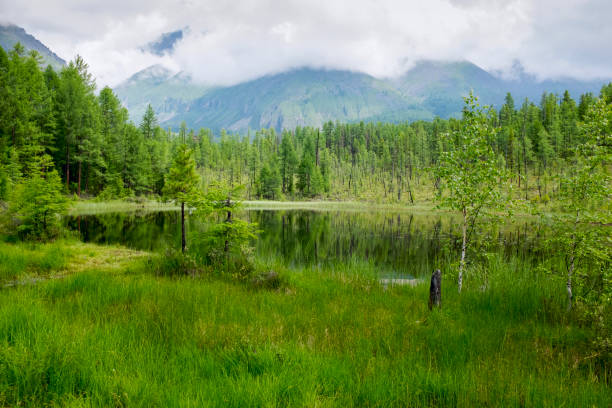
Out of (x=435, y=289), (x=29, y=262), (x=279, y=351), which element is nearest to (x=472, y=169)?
(x=435, y=289)

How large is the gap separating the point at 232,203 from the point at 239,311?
189 inches

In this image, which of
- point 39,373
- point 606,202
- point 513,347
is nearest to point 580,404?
point 513,347

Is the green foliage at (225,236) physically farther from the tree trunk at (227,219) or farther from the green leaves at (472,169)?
the green leaves at (472,169)

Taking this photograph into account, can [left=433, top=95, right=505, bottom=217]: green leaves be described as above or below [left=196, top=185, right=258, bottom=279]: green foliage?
above

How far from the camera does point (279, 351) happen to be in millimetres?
3572

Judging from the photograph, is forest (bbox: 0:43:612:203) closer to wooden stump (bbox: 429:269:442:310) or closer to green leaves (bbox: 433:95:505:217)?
green leaves (bbox: 433:95:505:217)

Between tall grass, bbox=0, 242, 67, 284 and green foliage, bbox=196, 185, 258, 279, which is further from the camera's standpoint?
green foliage, bbox=196, 185, 258, 279

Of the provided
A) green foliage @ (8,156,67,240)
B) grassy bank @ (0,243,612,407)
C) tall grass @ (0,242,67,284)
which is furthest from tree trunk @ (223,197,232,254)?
green foliage @ (8,156,67,240)

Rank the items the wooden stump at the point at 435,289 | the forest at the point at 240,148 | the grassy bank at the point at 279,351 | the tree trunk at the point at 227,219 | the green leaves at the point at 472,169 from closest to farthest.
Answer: the grassy bank at the point at 279,351
the wooden stump at the point at 435,289
the green leaves at the point at 472,169
the tree trunk at the point at 227,219
the forest at the point at 240,148

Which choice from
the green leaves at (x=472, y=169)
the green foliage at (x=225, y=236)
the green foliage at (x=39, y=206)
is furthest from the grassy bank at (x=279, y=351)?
the green foliage at (x=39, y=206)

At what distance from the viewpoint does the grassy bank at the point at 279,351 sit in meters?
2.89

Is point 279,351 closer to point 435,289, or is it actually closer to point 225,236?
point 435,289

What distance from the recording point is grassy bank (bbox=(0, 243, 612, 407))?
289 centimetres

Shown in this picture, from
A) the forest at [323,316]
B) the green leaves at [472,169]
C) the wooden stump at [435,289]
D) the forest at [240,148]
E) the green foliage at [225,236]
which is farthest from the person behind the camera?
the forest at [240,148]
